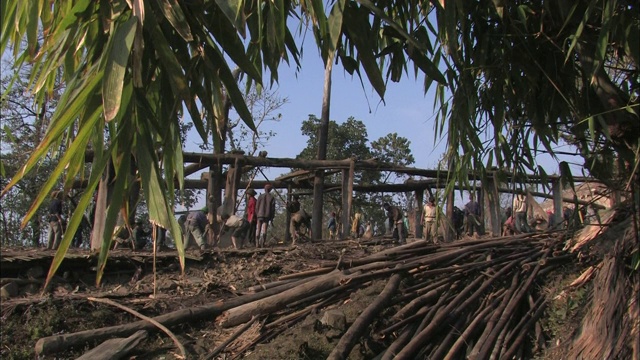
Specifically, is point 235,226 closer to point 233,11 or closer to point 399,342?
point 399,342

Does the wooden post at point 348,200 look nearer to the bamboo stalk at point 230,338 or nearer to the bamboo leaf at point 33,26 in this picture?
the bamboo stalk at point 230,338

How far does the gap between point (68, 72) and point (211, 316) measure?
379 cm

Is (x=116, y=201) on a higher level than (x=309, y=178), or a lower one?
lower

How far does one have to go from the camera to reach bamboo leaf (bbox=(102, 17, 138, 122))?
8.28 feet

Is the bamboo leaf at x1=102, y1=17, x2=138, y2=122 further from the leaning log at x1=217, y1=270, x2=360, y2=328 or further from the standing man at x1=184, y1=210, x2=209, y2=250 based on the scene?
the standing man at x1=184, y1=210, x2=209, y2=250

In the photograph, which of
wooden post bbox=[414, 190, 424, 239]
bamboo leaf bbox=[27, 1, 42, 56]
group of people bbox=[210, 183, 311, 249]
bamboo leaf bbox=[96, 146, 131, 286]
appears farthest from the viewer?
wooden post bbox=[414, 190, 424, 239]

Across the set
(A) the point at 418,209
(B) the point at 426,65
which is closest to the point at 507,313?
(B) the point at 426,65

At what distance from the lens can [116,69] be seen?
2553 mm

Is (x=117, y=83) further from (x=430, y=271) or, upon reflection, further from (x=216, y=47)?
(x=430, y=271)

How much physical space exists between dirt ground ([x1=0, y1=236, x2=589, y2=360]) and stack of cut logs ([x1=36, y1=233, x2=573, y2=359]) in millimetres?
108

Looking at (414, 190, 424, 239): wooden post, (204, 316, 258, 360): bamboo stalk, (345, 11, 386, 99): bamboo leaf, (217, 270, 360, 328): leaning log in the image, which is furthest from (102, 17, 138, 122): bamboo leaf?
(414, 190, 424, 239): wooden post

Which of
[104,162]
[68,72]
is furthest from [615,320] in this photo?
[68,72]

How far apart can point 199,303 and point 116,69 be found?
504 centimetres

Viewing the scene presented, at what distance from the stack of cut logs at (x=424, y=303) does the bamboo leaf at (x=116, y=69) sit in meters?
2.88
